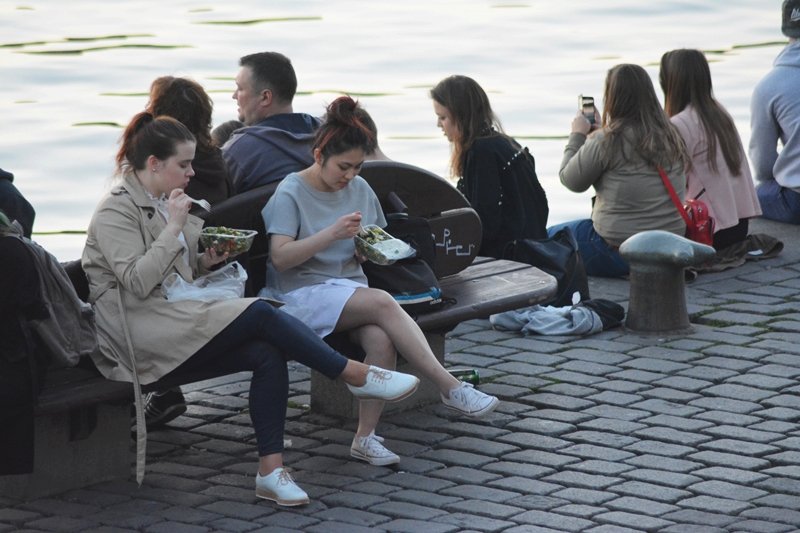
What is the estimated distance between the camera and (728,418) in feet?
21.9

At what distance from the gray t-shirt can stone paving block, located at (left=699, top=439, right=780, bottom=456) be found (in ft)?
4.94

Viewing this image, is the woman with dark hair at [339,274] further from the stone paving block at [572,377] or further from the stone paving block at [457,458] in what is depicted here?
the stone paving block at [572,377]

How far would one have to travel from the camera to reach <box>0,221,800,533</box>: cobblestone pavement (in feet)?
18.4

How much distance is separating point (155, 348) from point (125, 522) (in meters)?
0.64

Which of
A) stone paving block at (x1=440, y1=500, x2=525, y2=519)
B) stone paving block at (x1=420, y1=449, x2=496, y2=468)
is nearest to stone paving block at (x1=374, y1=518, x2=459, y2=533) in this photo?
stone paving block at (x1=440, y1=500, x2=525, y2=519)

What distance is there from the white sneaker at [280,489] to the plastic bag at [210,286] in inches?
26.5

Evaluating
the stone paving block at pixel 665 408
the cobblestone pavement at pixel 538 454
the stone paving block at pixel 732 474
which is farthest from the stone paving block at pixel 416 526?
the stone paving block at pixel 665 408

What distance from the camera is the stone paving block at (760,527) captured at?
17.9ft

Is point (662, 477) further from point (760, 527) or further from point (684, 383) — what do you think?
point (684, 383)

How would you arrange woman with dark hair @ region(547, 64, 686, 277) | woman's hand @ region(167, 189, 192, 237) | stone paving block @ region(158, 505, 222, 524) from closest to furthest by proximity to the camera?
stone paving block @ region(158, 505, 222, 524), woman's hand @ region(167, 189, 192, 237), woman with dark hair @ region(547, 64, 686, 277)

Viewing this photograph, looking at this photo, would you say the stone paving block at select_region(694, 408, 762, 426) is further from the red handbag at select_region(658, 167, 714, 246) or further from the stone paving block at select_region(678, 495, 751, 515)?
the red handbag at select_region(658, 167, 714, 246)

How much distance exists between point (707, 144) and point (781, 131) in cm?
104

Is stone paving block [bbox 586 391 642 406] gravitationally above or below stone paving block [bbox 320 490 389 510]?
above

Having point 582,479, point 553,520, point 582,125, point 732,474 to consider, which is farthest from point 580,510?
point 582,125
